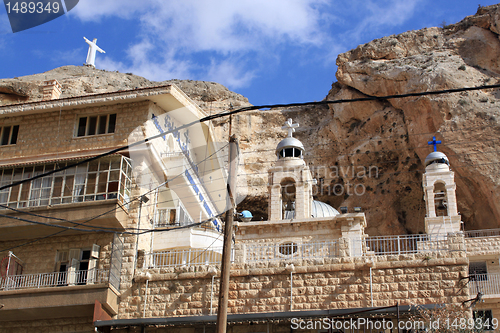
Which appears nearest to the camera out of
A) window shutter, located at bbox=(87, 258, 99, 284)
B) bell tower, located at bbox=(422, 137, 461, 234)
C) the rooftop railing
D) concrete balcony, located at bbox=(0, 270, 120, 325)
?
concrete balcony, located at bbox=(0, 270, 120, 325)

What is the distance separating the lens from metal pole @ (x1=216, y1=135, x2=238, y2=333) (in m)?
13.6

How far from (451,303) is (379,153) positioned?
2342 cm

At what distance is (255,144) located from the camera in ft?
149

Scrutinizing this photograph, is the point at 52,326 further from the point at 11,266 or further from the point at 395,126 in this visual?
the point at 395,126

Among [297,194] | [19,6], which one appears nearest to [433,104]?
[297,194]

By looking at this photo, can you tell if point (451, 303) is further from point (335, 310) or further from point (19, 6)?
point (19, 6)

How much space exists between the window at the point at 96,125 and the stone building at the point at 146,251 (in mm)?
53

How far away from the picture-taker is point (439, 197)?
29.4 m

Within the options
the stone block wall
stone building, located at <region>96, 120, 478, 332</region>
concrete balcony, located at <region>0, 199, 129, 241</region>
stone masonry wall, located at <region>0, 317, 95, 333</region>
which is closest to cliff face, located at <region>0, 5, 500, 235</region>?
the stone block wall

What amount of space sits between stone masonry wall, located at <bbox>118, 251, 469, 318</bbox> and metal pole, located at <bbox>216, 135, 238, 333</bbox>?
164 inches

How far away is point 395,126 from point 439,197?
10820 millimetres

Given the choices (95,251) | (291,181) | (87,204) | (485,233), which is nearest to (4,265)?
(95,251)

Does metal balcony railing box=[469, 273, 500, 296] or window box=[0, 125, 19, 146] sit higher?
window box=[0, 125, 19, 146]

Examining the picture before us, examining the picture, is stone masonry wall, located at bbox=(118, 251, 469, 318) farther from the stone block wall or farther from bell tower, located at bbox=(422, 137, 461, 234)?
the stone block wall
